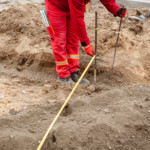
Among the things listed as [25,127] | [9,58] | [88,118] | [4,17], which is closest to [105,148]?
[88,118]

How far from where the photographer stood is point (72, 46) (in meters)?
3.54

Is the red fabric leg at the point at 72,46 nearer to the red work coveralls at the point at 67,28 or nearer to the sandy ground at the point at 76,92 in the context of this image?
the red work coveralls at the point at 67,28

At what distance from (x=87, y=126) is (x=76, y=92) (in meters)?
1.13

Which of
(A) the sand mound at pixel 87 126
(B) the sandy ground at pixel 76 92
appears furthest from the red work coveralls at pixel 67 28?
(A) the sand mound at pixel 87 126

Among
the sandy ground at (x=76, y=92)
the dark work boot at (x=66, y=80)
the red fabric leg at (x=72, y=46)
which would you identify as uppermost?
the red fabric leg at (x=72, y=46)

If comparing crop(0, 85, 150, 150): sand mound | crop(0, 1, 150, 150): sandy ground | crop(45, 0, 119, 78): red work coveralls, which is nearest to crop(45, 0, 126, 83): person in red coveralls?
crop(45, 0, 119, 78): red work coveralls

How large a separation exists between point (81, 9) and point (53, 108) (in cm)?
140

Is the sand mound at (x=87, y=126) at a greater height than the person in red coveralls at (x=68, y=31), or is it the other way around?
the person in red coveralls at (x=68, y=31)

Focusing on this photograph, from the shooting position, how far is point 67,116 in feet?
8.43

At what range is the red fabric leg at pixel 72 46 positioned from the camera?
3.37 meters

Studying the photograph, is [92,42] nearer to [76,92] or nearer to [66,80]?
[66,80]

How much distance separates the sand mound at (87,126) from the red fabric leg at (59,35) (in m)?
0.85

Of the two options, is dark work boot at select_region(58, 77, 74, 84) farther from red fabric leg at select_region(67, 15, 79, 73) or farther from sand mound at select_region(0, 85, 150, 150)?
sand mound at select_region(0, 85, 150, 150)

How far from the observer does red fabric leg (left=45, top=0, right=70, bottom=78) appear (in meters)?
3.12
